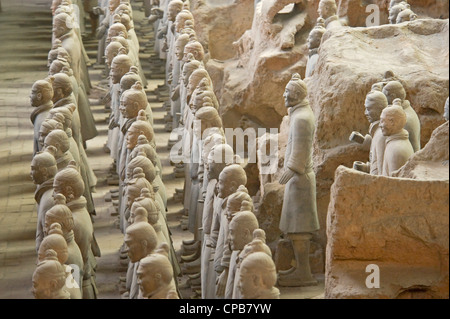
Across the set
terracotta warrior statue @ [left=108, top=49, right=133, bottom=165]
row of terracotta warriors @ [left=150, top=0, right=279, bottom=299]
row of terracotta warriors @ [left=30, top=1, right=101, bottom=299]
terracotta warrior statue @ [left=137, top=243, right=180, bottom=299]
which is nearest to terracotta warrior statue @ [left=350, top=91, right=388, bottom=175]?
row of terracotta warriors @ [left=150, top=0, right=279, bottom=299]

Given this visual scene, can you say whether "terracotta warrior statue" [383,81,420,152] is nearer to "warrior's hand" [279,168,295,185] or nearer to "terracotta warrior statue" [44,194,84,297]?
"warrior's hand" [279,168,295,185]

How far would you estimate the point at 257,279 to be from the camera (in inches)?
268

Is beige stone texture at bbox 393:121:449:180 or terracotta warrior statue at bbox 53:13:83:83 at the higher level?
beige stone texture at bbox 393:121:449:180

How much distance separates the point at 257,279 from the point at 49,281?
122cm

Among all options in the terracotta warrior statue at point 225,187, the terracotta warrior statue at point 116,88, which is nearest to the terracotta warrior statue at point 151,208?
the terracotta warrior statue at point 225,187

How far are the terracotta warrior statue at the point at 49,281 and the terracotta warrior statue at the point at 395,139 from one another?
8.22 ft

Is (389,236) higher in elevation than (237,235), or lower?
higher

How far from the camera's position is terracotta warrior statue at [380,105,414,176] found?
27.1 feet

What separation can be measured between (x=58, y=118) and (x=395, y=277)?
13.2ft

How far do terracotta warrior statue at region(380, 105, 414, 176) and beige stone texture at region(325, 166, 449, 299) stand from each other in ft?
3.54

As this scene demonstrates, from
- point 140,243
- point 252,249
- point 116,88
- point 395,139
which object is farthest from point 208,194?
point 116,88

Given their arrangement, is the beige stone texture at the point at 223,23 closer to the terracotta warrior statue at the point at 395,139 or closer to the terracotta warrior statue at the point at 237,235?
the terracotta warrior statue at the point at 395,139

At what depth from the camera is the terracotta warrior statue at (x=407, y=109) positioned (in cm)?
894

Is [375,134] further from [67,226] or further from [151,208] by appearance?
[67,226]
